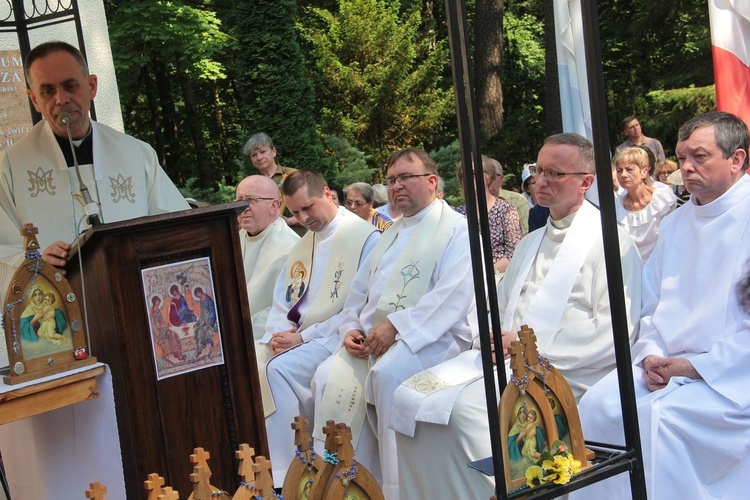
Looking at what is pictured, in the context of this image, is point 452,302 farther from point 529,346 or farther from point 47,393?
point 47,393

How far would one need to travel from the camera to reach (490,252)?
2.65m

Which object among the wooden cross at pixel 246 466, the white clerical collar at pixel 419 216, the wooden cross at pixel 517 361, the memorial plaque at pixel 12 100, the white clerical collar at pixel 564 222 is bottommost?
the wooden cross at pixel 246 466

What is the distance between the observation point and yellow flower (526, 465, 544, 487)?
2.53 metres

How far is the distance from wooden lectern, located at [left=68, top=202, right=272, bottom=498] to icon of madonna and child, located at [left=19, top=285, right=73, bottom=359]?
131 mm

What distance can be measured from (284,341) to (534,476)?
3.29 m

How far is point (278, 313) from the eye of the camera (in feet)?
20.0

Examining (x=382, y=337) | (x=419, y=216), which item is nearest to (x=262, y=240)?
(x=419, y=216)

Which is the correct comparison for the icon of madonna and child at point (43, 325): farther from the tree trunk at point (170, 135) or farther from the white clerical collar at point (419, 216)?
the tree trunk at point (170, 135)

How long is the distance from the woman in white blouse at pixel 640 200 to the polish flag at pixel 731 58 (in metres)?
1.12

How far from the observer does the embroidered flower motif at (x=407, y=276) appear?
5.11m

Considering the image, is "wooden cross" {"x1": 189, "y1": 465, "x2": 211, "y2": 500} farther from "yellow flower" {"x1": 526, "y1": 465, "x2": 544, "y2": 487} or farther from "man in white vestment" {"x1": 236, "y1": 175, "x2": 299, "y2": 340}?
"man in white vestment" {"x1": 236, "y1": 175, "x2": 299, "y2": 340}

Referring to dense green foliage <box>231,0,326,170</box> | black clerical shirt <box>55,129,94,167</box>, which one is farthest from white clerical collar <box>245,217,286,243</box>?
dense green foliage <box>231,0,326,170</box>

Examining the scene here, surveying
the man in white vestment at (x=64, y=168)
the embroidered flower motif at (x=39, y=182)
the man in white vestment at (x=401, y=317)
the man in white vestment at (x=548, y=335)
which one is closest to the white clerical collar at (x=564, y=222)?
the man in white vestment at (x=548, y=335)

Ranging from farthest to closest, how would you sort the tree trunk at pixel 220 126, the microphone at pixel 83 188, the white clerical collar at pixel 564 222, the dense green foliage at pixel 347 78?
the tree trunk at pixel 220 126, the dense green foliage at pixel 347 78, the white clerical collar at pixel 564 222, the microphone at pixel 83 188
